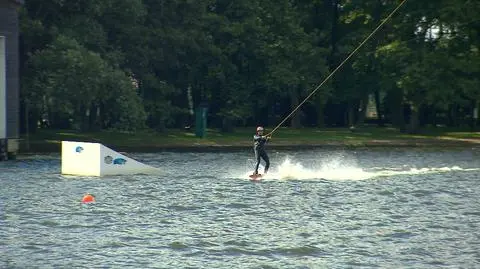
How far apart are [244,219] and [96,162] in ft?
49.6

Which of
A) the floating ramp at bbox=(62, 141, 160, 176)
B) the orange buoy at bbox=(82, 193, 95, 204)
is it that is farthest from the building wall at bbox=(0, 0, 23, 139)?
the orange buoy at bbox=(82, 193, 95, 204)

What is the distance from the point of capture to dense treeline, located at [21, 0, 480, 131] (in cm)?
5578

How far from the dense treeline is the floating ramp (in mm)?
15398

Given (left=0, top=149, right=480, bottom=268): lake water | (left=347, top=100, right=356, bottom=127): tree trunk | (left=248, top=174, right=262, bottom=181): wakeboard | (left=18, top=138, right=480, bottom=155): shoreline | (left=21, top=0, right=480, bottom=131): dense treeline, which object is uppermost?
(left=21, top=0, right=480, bottom=131): dense treeline

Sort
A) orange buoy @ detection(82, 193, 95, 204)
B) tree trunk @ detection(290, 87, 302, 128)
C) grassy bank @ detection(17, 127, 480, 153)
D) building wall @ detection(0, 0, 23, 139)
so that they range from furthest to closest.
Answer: tree trunk @ detection(290, 87, 302, 128) < grassy bank @ detection(17, 127, 480, 153) < building wall @ detection(0, 0, 23, 139) < orange buoy @ detection(82, 193, 95, 204)

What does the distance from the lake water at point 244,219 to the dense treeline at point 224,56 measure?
1524cm

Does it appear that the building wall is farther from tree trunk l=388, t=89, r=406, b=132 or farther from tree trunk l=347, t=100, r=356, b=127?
tree trunk l=347, t=100, r=356, b=127

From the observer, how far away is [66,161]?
38562 millimetres

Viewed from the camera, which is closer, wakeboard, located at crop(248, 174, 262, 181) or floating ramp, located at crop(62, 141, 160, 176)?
wakeboard, located at crop(248, 174, 262, 181)

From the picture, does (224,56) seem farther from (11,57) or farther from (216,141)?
(11,57)

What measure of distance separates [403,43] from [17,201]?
4629 cm

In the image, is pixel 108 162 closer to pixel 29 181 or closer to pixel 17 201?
pixel 29 181

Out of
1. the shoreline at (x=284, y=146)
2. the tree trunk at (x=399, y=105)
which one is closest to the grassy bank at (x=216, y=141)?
the shoreline at (x=284, y=146)

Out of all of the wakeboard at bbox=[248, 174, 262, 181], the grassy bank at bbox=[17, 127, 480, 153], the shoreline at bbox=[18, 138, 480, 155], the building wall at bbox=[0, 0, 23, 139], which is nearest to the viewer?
the wakeboard at bbox=[248, 174, 262, 181]
